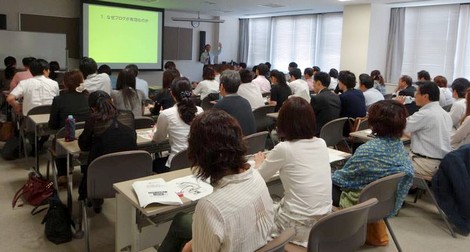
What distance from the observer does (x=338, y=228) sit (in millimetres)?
1829

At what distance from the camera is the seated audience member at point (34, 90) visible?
4.78 m

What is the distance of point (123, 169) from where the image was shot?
8.98 ft

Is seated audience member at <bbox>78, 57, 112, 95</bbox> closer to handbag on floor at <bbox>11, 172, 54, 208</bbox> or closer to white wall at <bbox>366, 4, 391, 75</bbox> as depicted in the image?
handbag on floor at <bbox>11, 172, 54, 208</bbox>

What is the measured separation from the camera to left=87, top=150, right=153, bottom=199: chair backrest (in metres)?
2.65

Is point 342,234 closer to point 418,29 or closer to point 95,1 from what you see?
point 418,29

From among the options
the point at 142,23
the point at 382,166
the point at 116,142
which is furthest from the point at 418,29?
the point at 116,142

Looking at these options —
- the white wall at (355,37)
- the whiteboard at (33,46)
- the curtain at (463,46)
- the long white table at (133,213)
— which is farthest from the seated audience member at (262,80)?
the long white table at (133,213)

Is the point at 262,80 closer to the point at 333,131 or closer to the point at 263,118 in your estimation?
the point at 263,118

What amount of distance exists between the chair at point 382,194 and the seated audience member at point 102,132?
1.77 metres

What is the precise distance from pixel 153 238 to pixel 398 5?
864 centimetres

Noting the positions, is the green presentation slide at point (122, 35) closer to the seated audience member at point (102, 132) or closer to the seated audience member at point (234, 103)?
the seated audience member at point (234, 103)

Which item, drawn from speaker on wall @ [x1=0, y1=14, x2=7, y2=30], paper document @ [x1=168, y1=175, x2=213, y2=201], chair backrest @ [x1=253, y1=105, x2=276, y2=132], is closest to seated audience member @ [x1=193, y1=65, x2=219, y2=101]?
chair backrest @ [x1=253, y1=105, x2=276, y2=132]

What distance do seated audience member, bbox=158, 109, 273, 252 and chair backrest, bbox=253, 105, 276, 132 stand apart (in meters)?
3.86

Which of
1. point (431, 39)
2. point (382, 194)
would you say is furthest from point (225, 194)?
point (431, 39)
